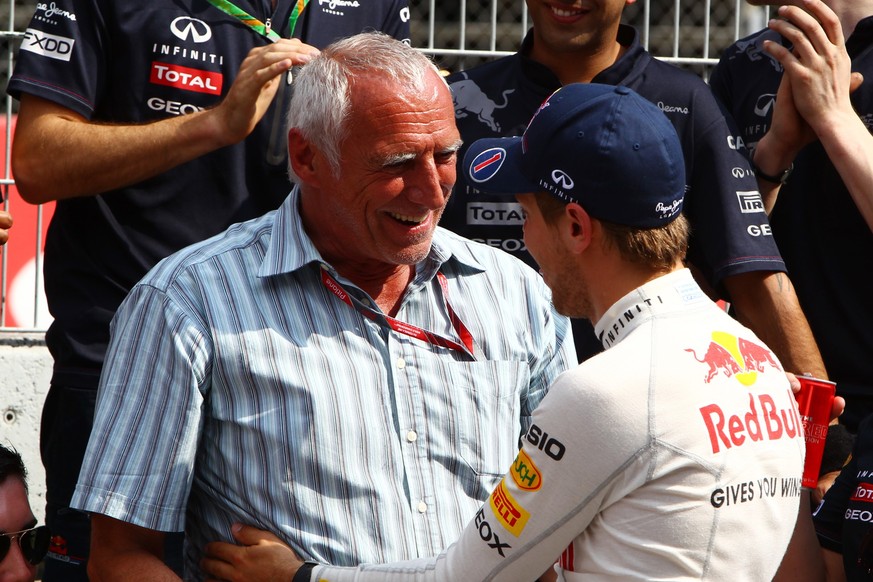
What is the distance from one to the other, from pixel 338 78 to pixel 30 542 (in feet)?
4.54

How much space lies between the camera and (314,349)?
2.49m

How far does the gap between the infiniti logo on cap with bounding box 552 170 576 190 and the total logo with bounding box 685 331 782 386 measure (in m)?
0.37

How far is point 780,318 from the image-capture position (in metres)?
3.43

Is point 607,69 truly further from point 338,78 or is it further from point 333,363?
point 333,363

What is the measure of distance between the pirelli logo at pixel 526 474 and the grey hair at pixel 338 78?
0.92 metres

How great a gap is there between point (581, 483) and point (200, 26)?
1875 mm

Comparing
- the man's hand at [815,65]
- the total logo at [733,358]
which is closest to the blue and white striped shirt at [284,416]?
the total logo at [733,358]

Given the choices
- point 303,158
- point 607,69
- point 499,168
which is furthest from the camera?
point 607,69

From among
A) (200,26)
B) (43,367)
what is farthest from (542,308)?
(43,367)

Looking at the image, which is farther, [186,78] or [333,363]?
[186,78]

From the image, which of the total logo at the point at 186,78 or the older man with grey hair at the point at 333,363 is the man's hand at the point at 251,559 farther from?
the total logo at the point at 186,78

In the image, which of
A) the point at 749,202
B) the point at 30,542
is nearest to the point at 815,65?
the point at 749,202

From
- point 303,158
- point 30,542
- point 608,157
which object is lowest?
point 30,542

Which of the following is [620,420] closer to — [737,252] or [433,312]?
[433,312]
